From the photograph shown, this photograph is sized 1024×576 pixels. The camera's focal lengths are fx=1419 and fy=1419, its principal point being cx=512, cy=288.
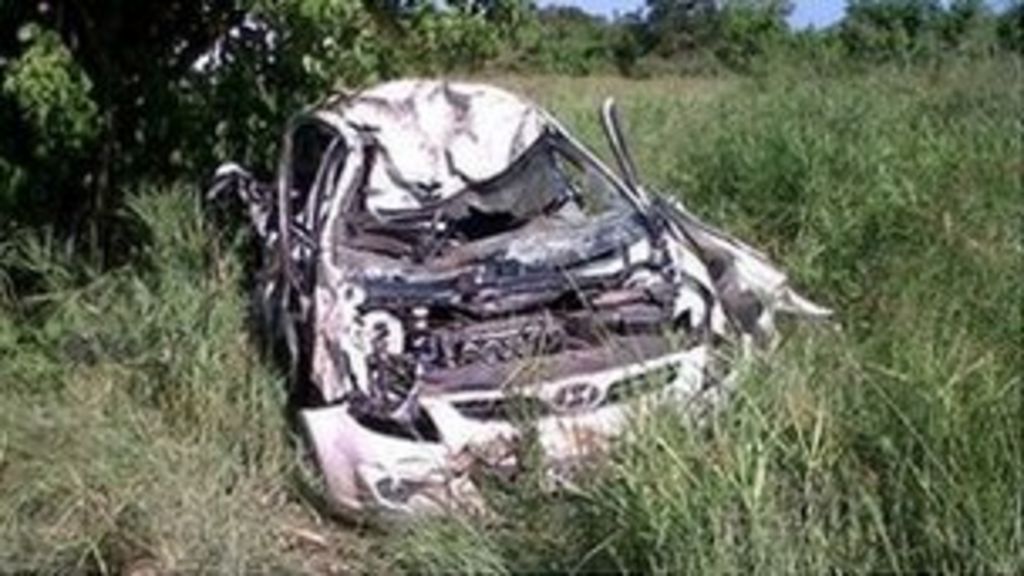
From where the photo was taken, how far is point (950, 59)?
14.4 meters

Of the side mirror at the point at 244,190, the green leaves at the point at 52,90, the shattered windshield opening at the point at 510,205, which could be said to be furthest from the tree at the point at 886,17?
the green leaves at the point at 52,90

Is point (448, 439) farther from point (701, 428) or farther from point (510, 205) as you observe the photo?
point (510, 205)

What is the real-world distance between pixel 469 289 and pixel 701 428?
82.1 inches

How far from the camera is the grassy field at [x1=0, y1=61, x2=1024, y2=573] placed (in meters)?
3.78

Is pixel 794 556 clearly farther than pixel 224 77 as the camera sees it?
No

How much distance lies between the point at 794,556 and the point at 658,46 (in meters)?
45.8

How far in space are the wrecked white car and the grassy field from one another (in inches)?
11.7

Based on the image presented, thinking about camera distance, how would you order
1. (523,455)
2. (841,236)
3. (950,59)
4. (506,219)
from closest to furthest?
(523,455) → (506,219) → (841,236) → (950,59)

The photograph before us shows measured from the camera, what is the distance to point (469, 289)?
19.9ft

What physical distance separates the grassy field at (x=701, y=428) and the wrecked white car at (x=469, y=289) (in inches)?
11.7

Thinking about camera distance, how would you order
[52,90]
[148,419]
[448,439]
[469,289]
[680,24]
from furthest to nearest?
[680,24] < [52,90] < [469,289] < [148,419] < [448,439]

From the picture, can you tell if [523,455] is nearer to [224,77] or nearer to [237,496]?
[237,496]

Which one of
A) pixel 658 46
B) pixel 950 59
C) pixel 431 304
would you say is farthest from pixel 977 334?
pixel 658 46

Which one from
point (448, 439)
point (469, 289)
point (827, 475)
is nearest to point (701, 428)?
point (827, 475)
